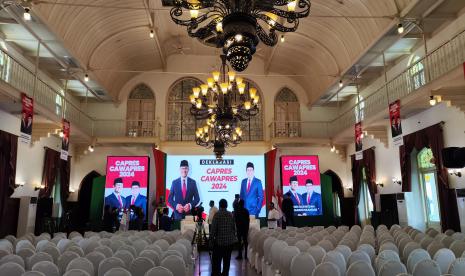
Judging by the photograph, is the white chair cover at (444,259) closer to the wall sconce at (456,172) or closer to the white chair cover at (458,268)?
the white chair cover at (458,268)

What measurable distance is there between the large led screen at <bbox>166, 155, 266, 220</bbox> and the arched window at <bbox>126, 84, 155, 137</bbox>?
2.52 m

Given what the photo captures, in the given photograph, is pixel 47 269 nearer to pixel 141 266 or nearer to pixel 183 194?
pixel 141 266

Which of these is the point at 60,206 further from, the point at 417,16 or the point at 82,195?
the point at 417,16

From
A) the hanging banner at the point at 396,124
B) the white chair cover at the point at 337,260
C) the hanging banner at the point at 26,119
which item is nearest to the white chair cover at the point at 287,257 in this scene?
the white chair cover at the point at 337,260

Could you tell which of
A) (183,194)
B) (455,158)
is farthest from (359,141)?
(183,194)

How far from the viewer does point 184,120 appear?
17.2 metres

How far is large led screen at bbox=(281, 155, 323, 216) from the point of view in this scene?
48.8 ft

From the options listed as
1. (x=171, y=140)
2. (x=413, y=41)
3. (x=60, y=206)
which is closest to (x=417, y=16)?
(x=413, y=41)

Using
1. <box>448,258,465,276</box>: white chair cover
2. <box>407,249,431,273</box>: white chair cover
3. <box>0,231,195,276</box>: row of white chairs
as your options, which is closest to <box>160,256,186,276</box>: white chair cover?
<box>0,231,195,276</box>: row of white chairs

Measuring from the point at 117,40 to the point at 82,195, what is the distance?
7473 millimetres

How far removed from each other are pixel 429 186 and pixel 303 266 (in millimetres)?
8908

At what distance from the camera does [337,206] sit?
695 inches

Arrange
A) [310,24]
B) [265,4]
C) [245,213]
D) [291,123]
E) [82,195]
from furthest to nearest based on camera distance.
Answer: [291,123] < [82,195] < [310,24] < [245,213] < [265,4]

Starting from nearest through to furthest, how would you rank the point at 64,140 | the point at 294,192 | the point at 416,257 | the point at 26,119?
1. the point at 416,257
2. the point at 26,119
3. the point at 64,140
4. the point at 294,192
